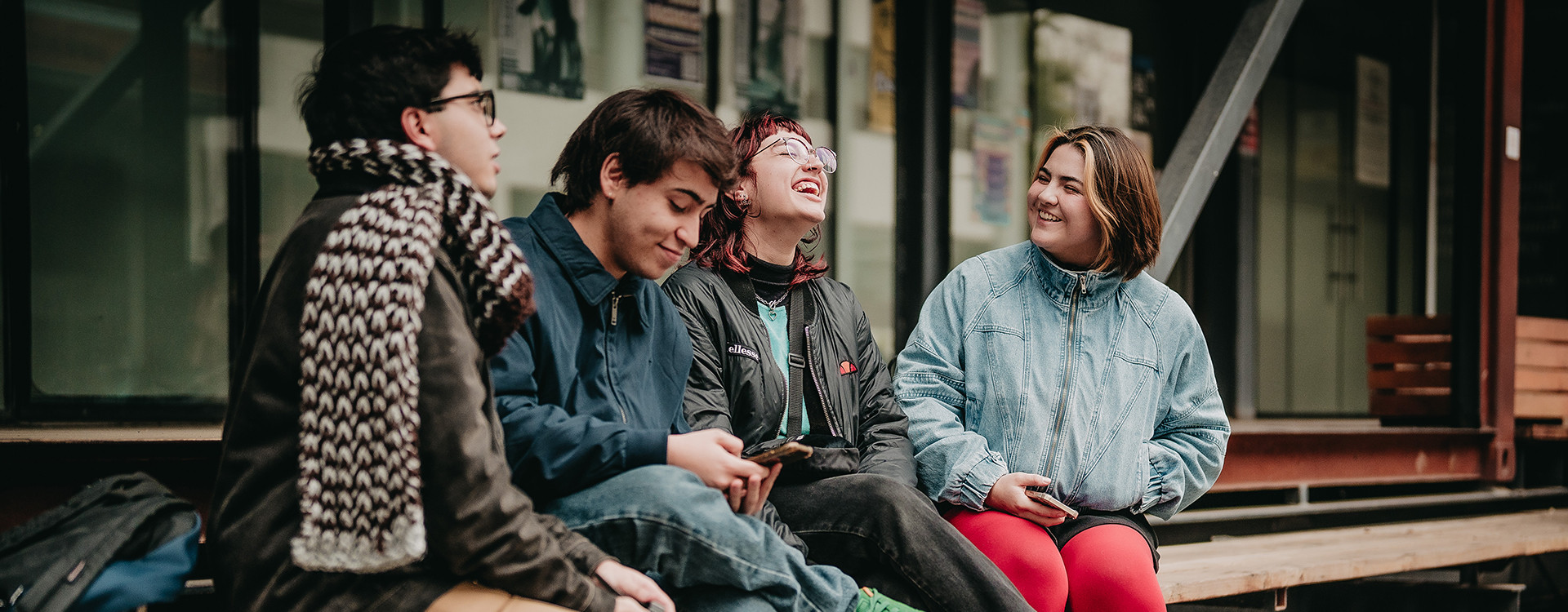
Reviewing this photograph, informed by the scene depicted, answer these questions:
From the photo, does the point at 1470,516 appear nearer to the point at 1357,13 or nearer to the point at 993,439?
the point at 993,439

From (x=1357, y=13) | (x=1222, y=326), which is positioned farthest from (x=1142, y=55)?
(x=1357, y=13)

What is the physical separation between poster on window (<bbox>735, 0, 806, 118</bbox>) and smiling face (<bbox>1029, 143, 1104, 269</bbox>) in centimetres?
375

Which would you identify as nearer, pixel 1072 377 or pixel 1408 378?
pixel 1072 377

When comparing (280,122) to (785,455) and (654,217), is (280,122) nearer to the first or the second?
(654,217)

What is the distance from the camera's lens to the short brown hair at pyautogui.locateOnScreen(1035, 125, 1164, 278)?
261cm

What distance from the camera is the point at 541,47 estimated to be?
5688mm

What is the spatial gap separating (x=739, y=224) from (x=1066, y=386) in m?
0.87

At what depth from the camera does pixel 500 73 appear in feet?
18.2

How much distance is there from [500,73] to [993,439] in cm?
383

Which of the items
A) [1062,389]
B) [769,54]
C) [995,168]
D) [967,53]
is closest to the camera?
[1062,389]

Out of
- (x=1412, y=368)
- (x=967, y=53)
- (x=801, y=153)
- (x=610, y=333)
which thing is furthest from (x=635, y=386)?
(x=967, y=53)

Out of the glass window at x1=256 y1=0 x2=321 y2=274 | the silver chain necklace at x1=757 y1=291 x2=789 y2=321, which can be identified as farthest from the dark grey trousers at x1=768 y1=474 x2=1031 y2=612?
the glass window at x1=256 y1=0 x2=321 y2=274

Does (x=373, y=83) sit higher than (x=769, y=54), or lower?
lower

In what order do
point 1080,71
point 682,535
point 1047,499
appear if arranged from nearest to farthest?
point 682,535, point 1047,499, point 1080,71
